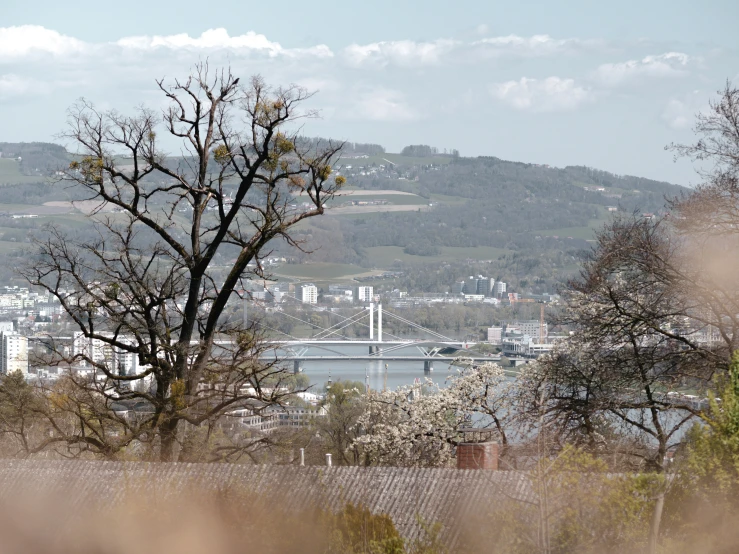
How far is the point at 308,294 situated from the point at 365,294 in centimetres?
1844

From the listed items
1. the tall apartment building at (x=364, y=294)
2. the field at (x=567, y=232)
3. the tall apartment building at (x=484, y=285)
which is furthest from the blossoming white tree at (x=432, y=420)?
the field at (x=567, y=232)

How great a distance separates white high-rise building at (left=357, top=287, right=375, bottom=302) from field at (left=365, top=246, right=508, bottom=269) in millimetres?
25041

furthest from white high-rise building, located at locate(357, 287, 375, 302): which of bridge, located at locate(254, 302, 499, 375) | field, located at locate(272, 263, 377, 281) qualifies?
bridge, located at locate(254, 302, 499, 375)

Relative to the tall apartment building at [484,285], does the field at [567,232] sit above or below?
above

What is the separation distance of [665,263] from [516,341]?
59.6 m

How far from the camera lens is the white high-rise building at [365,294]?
134 m

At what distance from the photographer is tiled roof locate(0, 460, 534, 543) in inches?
454

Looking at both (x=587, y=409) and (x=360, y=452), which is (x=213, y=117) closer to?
(x=587, y=409)

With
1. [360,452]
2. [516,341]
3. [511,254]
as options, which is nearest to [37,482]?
[360,452]

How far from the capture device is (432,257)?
17675 centimetres

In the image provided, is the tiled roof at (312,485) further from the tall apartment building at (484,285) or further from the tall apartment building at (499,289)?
the tall apartment building at (484,285)

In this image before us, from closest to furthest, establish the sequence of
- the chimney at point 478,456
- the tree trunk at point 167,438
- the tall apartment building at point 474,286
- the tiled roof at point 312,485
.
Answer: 1. the tiled roof at point 312,485
2. the chimney at point 478,456
3. the tree trunk at point 167,438
4. the tall apartment building at point 474,286

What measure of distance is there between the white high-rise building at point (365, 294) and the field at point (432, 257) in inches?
A: 986

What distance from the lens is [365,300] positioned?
132375mm
